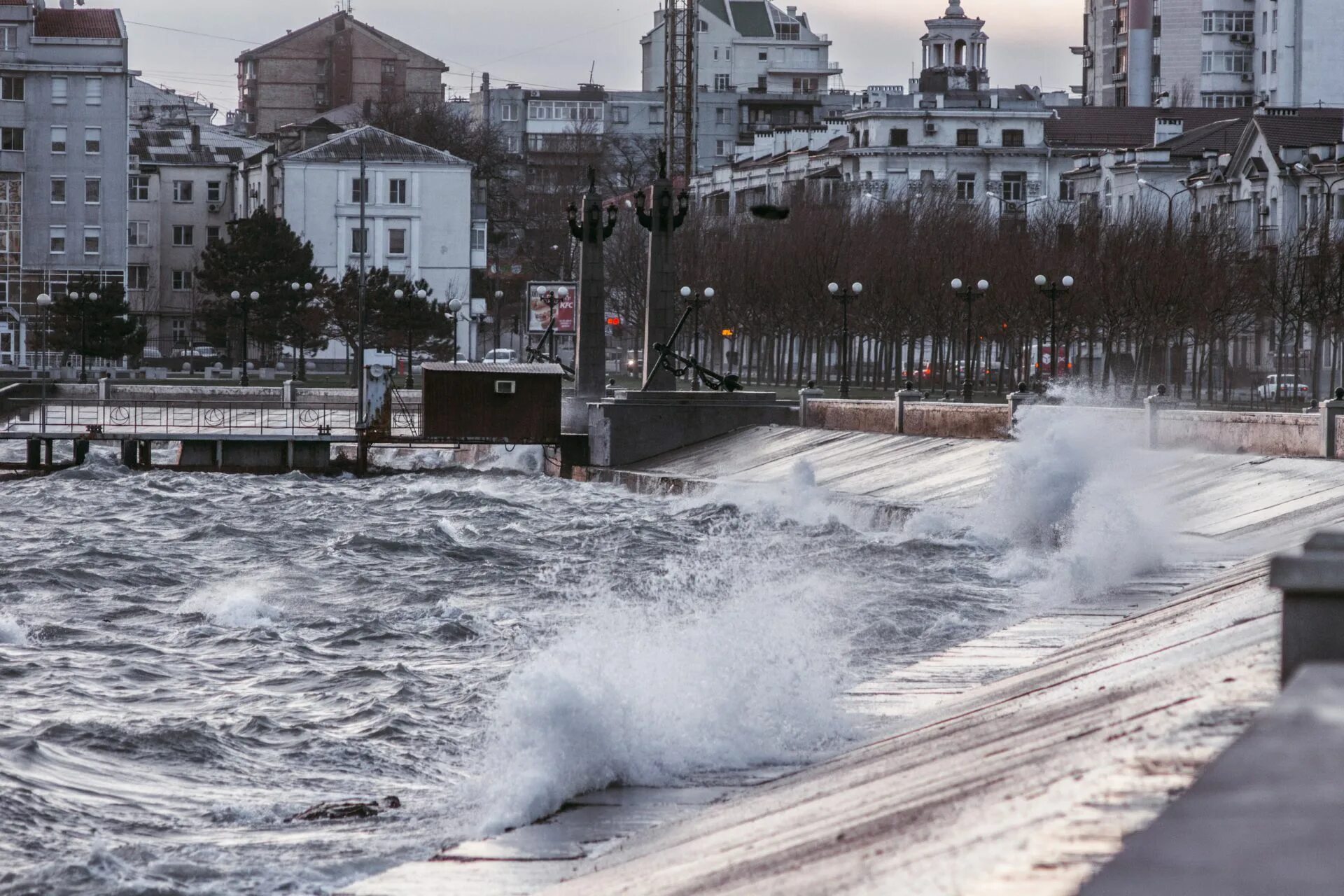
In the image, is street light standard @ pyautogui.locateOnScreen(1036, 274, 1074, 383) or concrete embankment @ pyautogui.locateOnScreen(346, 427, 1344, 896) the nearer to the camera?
concrete embankment @ pyautogui.locateOnScreen(346, 427, 1344, 896)

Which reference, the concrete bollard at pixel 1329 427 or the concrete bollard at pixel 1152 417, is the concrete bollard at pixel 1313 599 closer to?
the concrete bollard at pixel 1329 427

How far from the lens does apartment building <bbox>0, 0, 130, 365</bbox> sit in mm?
90875

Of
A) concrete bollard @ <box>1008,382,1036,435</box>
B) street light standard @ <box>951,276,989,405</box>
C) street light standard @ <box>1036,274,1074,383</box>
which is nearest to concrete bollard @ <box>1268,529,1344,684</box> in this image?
concrete bollard @ <box>1008,382,1036,435</box>

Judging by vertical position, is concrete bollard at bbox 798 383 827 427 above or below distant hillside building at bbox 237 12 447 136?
below

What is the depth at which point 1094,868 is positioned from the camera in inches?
223

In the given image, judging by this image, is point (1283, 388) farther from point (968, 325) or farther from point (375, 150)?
point (375, 150)

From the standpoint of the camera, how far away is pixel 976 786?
8289 mm

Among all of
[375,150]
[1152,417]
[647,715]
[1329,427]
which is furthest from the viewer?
[375,150]

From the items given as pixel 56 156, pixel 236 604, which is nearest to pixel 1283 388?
pixel 236 604

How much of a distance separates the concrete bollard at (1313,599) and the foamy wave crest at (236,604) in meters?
16.8

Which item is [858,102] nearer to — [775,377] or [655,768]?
[775,377]

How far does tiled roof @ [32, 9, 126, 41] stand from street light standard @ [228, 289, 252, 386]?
17.6 metres

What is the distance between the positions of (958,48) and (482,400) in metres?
78.3

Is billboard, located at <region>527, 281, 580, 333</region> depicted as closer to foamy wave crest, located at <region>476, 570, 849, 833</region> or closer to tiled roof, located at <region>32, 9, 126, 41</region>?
tiled roof, located at <region>32, 9, 126, 41</region>
